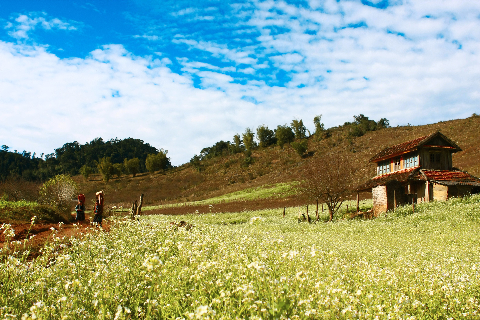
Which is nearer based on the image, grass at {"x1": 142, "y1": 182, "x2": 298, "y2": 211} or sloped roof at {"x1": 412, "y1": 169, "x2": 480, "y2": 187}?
sloped roof at {"x1": 412, "y1": 169, "x2": 480, "y2": 187}

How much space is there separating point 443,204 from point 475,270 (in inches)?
889

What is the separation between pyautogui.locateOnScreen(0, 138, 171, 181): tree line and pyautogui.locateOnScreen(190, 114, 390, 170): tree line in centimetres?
1873

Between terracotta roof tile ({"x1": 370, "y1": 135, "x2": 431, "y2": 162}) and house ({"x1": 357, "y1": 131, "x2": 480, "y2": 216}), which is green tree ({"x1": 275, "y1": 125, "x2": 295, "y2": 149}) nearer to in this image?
terracotta roof tile ({"x1": 370, "y1": 135, "x2": 431, "y2": 162})

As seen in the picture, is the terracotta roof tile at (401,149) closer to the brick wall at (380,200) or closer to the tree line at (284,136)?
the brick wall at (380,200)

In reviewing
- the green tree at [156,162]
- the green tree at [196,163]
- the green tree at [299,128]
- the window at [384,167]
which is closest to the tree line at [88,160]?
the green tree at [156,162]

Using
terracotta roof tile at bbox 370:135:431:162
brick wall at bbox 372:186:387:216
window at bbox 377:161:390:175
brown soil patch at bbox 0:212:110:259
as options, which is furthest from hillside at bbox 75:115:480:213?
brown soil patch at bbox 0:212:110:259

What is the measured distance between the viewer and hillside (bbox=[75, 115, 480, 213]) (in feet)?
205

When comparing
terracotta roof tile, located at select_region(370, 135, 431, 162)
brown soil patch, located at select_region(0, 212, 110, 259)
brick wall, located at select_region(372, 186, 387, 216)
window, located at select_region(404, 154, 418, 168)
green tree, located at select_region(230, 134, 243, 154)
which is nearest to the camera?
brown soil patch, located at select_region(0, 212, 110, 259)

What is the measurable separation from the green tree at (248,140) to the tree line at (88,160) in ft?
87.0

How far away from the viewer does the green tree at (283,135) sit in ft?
321

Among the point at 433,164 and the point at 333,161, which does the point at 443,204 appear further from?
the point at 333,161

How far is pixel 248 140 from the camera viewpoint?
346 ft

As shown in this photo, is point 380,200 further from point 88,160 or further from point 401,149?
point 88,160

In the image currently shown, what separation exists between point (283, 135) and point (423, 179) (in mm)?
68333
